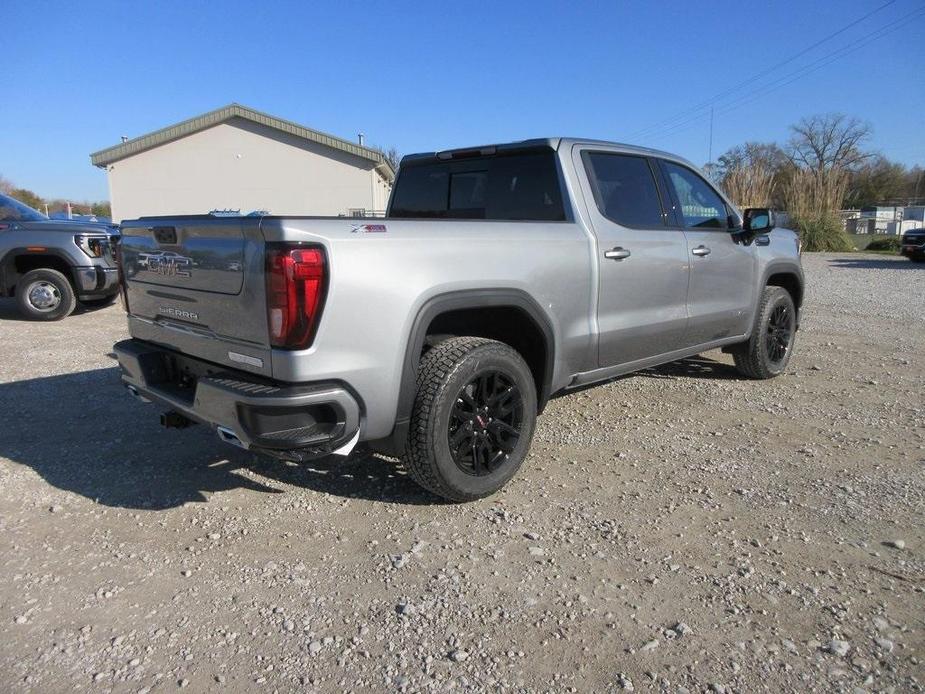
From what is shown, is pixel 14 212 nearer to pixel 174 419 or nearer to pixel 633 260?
pixel 174 419

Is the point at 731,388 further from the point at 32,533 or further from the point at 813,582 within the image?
the point at 32,533

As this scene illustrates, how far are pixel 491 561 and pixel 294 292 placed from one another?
1.43 meters

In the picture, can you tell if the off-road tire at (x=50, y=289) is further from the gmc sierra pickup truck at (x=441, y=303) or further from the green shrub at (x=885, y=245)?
the green shrub at (x=885, y=245)

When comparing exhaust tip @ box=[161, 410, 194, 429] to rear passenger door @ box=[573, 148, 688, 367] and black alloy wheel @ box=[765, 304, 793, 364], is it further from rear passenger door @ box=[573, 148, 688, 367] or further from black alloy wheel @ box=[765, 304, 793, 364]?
black alloy wheel @ box=[765, 304, 793, 364]

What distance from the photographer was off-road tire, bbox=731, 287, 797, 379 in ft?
18.4

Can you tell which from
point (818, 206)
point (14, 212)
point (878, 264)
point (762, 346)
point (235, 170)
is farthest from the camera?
point (818, 206)

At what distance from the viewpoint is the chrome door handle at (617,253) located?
13.0ft

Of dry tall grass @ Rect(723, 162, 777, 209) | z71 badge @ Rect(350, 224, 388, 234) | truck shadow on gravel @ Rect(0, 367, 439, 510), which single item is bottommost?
truck shadow on gravel @ Rect(0, 367, 439, 510)

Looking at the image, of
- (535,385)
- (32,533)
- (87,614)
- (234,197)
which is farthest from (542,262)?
(234,197)

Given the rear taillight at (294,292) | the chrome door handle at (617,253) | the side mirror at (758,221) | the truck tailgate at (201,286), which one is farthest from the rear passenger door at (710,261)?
the truck tailgate at (201,286)

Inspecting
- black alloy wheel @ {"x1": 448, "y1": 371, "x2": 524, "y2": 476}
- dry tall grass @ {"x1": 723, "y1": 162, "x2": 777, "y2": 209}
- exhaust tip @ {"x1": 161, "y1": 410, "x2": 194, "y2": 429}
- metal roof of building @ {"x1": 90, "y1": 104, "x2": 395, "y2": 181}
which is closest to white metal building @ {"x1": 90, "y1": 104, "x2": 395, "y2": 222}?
metal roof of building @ {"x1": 90, "y1": 104, "x2": 395, "y2": 181}

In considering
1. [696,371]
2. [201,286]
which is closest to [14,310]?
[201,286]

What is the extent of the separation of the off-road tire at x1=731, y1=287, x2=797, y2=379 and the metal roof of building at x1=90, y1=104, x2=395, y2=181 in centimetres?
1846

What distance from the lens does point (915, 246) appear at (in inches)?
767
